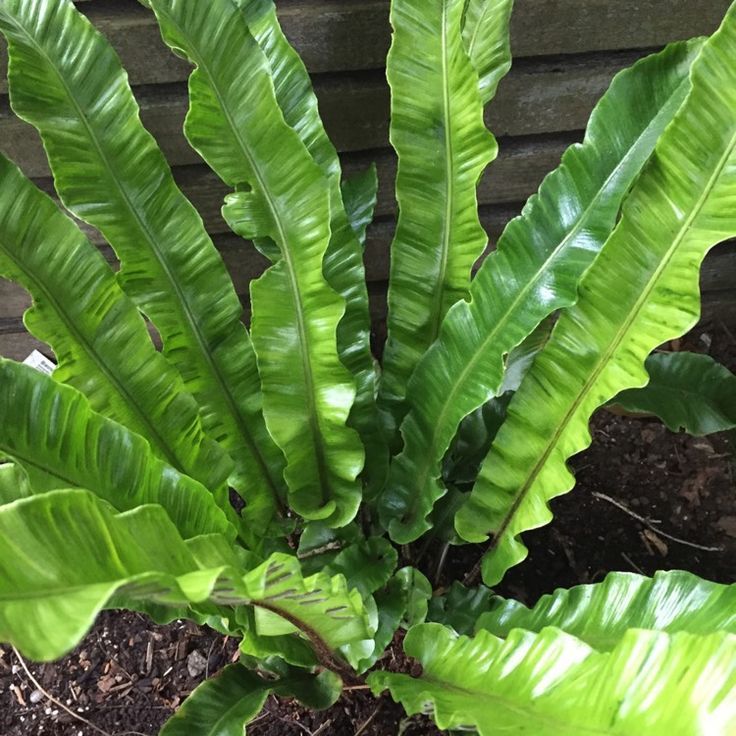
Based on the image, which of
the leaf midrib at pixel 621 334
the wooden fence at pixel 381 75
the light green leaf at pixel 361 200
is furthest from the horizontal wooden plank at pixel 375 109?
the leaf midrib at pixel 621 334

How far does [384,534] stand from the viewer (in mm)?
908

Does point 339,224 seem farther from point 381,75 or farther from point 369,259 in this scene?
point 369,259

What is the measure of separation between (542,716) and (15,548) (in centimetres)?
32

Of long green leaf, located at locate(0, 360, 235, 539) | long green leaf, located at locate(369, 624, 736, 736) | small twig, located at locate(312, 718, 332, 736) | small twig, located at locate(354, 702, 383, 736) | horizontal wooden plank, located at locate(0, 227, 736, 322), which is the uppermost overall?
horizontal wooden plank, located at locate(0, 227, 736, 322)

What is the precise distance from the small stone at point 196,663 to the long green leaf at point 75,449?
18.3 inches

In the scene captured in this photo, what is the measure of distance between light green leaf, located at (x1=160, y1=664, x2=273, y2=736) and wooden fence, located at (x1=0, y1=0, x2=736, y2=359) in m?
0.61

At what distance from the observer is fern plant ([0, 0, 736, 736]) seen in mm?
492

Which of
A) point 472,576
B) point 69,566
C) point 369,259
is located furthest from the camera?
point 369,259

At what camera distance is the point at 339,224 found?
712 millimetres

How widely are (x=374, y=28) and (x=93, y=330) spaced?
456 mm

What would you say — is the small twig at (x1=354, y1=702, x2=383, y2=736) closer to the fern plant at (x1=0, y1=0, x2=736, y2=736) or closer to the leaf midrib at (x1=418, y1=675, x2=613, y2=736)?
the fern plant at (x1=0, y1=0, x2=736, y2=736)

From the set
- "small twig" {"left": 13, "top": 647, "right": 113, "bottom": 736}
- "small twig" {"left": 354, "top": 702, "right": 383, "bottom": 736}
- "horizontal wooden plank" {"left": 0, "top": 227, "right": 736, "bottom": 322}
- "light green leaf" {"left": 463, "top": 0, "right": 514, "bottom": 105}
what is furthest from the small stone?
"light green leaf" {"left": 463, "top": 0, "right": 514, "bottom": 105}

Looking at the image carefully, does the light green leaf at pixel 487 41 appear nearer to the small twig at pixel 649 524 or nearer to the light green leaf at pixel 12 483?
the light green leaf at pixel 12 483

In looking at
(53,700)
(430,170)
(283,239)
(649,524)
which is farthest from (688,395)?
(53,700)
